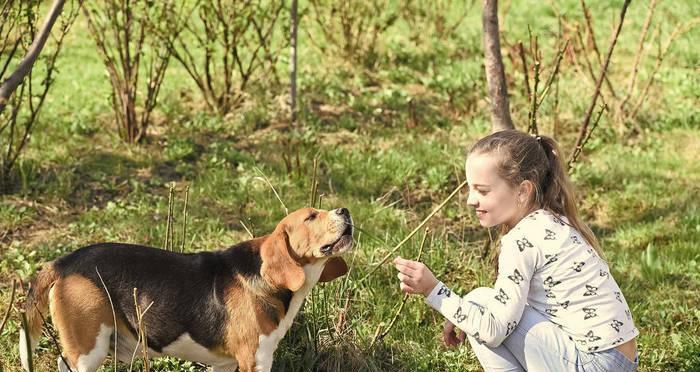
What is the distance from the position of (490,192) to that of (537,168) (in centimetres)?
22

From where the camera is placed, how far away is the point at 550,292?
151 inches

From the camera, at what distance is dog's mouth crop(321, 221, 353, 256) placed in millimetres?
4074

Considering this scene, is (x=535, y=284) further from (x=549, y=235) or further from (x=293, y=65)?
(x=293, y=65)

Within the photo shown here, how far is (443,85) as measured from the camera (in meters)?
9.09

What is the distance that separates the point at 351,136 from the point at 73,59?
142 inches

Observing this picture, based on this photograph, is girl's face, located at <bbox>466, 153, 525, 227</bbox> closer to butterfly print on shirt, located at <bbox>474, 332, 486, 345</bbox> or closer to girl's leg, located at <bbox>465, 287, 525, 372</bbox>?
girl's leg, located at <bbox>465, 287, 525, 372</bbox>

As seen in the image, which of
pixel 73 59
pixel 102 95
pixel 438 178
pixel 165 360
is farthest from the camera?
pixel 73 59

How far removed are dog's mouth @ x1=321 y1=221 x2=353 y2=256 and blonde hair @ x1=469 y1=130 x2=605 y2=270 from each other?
64cm

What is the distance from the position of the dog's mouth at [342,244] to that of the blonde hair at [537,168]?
0.64 meters

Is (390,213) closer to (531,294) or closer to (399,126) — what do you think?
(399,126)

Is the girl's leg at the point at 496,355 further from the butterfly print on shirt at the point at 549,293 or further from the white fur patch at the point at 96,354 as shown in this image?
the white fur patch at the point at 96,354

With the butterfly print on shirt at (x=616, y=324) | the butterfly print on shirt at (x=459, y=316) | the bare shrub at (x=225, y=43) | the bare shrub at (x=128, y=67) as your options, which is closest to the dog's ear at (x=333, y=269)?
the butterfly print on shirt at (x=459, y=316)

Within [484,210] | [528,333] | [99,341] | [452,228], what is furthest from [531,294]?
[452,228]

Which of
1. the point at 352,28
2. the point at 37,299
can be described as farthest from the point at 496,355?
the point at 352,28
